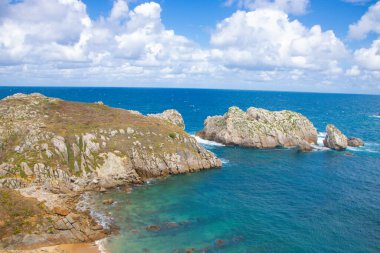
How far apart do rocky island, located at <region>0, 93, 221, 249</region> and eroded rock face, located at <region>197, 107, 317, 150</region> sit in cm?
3253

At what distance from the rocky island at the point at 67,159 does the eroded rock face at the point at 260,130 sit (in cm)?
3253

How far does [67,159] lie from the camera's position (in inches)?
3231

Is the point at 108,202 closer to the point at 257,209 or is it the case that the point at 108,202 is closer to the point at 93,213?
the point at 93,213

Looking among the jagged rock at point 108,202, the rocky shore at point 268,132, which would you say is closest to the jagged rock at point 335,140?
the rocky shore at point 268,132

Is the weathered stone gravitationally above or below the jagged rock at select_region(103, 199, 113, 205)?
above

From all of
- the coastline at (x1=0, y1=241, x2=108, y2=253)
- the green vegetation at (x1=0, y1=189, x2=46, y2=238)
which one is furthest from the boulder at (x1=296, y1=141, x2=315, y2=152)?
the green vegetation at (x1=0, y1=189, x2=46, y2=238)

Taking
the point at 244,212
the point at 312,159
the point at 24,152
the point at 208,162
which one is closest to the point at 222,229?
the point at 244,212

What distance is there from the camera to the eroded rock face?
426 feet

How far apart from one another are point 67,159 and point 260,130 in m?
79.3

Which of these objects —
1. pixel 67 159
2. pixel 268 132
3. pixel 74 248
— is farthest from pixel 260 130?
pixel 74 248

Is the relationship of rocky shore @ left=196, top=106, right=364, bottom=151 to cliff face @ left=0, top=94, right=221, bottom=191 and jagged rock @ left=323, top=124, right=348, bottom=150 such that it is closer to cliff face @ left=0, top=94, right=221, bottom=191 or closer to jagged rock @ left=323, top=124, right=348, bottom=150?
jagged rock @ left=323, top=124, right=348, bottom=150

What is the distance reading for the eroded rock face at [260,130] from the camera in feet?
426

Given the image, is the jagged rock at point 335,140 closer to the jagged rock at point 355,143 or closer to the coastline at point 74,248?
the jagged rock at point 355,143

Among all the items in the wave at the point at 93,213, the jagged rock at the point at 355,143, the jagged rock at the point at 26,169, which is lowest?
the wave at the point at 93,213
